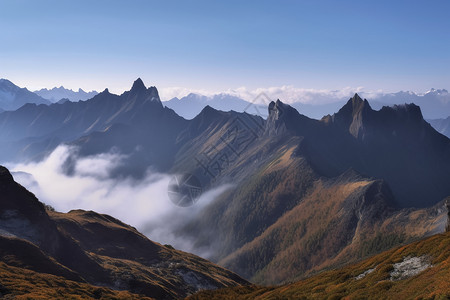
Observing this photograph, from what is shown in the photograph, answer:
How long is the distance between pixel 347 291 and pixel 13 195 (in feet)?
307

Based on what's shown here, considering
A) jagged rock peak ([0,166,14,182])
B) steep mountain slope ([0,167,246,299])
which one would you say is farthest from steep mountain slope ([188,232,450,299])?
jagged rock peak ([0,166,14,182])

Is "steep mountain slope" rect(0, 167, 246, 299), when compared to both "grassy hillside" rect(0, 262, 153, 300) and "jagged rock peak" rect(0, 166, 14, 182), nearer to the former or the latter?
"jagged rock peak" rect(0, 166, 14, 182)

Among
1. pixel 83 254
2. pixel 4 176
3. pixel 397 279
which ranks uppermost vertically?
pixel 4 176

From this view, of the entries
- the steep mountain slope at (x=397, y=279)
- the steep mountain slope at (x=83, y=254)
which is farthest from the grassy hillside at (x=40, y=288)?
the steep mountain slope at (x=397, y=279)

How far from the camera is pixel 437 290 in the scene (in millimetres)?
35219

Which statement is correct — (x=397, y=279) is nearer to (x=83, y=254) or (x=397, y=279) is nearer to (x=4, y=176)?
(x=83, y=254)

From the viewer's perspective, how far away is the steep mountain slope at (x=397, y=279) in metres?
39.0

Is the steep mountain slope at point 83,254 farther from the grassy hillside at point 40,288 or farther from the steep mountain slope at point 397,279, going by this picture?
the steep mountain slope at point 397,279

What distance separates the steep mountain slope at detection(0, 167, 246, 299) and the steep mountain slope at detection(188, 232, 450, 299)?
53119mm

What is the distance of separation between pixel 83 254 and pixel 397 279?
89.8 m

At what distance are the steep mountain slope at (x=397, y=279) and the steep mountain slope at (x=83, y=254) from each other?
53.1m

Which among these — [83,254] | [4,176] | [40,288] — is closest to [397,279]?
[40,288]

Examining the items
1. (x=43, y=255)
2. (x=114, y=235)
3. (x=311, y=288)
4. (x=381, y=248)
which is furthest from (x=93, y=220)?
(x=381, y=248)

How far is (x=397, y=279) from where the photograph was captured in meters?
47.9
